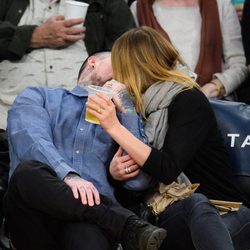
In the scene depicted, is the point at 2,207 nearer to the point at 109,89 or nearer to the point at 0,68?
the point at 109,89

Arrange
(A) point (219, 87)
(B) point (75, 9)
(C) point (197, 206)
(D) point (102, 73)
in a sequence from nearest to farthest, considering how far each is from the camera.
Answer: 1. (C) point (197, 206)
2. (D) point (102, 73)
3. (B) point (75, 9)
4. (A) point (219, 87)

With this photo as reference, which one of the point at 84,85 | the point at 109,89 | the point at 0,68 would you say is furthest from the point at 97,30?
the point at 109,89

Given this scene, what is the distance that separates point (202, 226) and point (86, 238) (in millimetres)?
401

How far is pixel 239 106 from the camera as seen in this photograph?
3141mm

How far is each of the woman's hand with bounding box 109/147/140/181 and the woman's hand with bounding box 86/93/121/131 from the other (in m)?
0.13

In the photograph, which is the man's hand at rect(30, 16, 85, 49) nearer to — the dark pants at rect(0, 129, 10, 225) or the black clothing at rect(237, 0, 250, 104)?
the dark pants at rect(0, 129, 10, 225)

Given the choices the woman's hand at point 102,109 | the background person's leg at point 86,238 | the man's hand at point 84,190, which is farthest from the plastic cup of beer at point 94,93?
the background person's leg at point 86,238

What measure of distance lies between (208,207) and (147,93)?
55cm

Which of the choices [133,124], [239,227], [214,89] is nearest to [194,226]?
[239,227]

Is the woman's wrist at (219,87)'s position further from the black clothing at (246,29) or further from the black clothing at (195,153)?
the black clothing at (195,153)

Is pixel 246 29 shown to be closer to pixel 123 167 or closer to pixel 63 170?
pixel 123 167

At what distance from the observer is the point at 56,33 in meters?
3.49

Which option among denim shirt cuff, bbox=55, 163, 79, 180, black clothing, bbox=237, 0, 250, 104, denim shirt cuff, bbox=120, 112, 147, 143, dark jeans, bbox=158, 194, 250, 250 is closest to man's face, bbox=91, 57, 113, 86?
denim shirt cuff, bbox=120, 112, 147, 143

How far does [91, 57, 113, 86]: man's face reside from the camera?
114 inches
